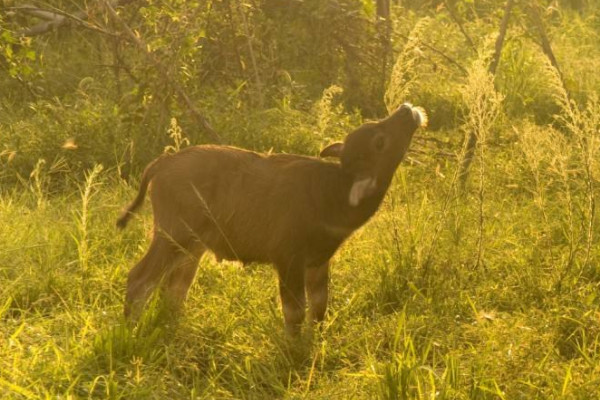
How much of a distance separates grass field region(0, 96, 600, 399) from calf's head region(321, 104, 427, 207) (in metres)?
0.46

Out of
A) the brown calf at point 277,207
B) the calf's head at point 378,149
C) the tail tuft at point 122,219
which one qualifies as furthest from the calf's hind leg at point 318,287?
the tail tuft at point 122,219

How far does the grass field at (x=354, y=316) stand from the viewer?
373 cm

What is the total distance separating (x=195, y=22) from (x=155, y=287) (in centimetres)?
345

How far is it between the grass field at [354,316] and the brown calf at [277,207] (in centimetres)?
21

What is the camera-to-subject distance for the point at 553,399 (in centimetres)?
355

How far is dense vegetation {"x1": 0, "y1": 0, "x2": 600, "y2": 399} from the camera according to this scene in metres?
3.88

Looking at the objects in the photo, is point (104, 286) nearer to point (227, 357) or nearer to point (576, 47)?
point (227, 357)


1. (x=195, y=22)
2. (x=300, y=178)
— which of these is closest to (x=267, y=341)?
A: (x=300, y=178)

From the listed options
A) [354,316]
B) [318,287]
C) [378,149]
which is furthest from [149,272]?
[378,149]

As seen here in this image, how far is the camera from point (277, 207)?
431 centimetres

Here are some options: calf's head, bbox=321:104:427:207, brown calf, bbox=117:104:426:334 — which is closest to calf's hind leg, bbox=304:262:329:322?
brown calf, bbox=117:104:426:334

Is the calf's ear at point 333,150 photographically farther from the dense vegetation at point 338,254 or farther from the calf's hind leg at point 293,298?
the calf's hind leg at point 293,298

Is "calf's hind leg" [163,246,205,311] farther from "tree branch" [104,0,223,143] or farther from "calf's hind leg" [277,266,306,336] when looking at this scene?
"tree branch" [104,0,223,143]

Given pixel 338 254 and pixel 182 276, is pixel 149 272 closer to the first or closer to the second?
pixel 182 276
